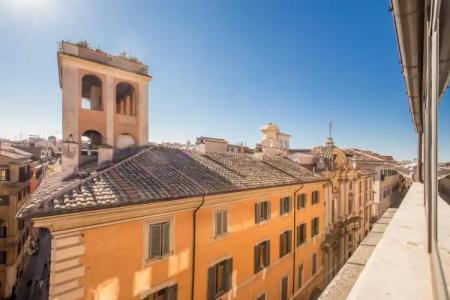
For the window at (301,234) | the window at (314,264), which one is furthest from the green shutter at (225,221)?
the window at (314,264)

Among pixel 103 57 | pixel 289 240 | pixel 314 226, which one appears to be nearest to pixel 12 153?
pixel 103 57

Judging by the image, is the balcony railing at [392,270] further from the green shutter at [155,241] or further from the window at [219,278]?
the window at [219,278]

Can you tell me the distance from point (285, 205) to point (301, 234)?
3.39 metres

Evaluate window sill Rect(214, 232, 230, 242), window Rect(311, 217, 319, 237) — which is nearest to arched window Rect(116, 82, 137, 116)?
window sill Rect(214, 232, 230, 242)

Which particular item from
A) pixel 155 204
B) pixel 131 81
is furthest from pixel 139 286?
pixel 131 81

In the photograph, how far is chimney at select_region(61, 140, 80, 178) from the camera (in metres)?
8.75

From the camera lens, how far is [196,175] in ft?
35.6

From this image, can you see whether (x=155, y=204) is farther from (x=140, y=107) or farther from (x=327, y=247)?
(x=327, y=247)

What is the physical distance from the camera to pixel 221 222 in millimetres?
10750

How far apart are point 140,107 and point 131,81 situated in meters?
1.43

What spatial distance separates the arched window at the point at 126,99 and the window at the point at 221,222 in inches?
286

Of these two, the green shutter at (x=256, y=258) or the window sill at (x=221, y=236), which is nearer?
the window sill at (x=221, y=236)

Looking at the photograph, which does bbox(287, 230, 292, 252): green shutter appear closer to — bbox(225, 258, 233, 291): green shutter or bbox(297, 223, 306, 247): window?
bbox(297, 223, 306, 247): window

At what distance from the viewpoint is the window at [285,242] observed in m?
14.7
